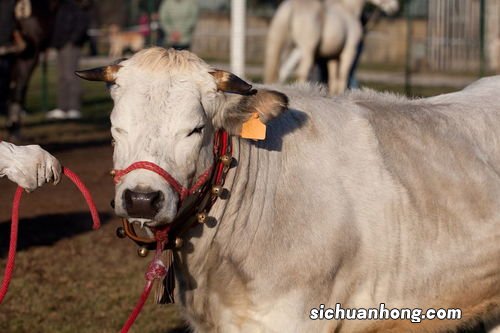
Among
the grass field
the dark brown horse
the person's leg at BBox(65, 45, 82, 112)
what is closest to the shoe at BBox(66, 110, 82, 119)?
the person's leg at BBox(65, 45, 82, 112)

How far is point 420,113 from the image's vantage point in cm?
529

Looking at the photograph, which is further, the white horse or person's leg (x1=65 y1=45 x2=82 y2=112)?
person's leg (x1=65 y1=45 x2=82 y2=112)

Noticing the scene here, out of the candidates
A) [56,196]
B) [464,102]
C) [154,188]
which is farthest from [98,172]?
[154,188]

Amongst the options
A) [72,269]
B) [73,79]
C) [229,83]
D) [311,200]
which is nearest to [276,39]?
[73,79]

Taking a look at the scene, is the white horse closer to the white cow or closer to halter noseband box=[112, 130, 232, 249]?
the white cow

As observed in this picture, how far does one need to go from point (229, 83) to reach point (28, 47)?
1013cm

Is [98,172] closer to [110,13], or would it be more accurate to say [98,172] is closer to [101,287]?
[101,287]

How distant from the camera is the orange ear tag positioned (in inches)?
177

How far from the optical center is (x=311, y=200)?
15.3 ft

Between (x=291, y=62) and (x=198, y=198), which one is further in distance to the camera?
(x=291, y=62)

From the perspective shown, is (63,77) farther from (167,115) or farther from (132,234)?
(167,115)

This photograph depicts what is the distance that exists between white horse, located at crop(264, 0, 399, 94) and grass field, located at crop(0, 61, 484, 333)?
4.07 m

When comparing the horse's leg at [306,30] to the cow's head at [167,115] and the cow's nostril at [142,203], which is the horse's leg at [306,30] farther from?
the cow's nostril at [142,203]

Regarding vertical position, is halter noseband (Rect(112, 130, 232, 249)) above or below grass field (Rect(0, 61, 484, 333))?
above
